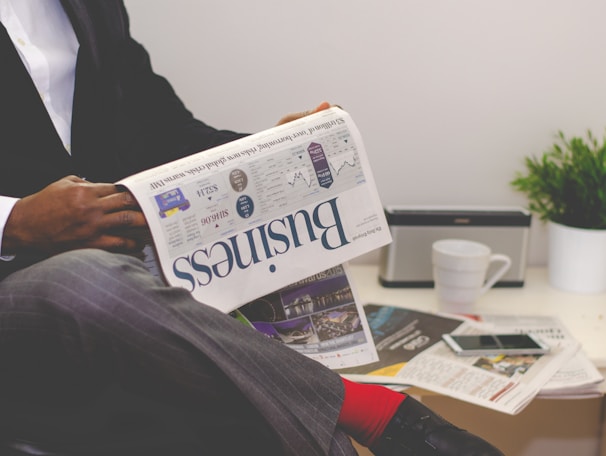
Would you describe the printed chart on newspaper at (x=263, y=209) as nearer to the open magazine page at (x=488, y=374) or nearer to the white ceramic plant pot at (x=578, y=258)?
the open magazine page at (x=488, y=374)

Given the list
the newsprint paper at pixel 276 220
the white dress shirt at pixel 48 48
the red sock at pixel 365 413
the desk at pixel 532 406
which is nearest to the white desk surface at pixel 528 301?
the desk at pixel 532 406

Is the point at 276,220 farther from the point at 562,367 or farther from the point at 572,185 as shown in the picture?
the point at 572,185

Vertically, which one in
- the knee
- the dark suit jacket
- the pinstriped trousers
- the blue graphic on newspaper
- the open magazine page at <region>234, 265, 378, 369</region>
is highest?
the dark suit jacket

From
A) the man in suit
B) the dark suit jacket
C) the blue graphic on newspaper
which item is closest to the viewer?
the man in suit

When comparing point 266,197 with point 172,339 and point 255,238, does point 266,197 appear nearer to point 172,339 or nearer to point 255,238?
point 255,238

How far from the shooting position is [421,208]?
4.53 ft

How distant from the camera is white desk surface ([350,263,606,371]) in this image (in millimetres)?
1227

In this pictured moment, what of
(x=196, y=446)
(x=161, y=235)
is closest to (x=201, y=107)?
(x=161, y=235)

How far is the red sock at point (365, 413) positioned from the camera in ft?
2.82

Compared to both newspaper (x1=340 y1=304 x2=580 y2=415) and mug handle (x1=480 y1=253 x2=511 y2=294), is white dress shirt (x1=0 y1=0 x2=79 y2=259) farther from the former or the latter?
mug handle (x1=480 y1=253 x2=511 y2=294)

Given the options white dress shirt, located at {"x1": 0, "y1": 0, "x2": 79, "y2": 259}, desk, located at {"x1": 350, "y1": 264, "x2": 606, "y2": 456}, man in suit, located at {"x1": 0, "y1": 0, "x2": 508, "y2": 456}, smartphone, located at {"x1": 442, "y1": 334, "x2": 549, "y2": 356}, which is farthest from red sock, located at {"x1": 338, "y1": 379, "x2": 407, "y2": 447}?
white dress shirt, located at {"x1": 0, "y1": 0, "x2": 79, "y2": 259}

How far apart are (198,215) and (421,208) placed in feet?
2.08

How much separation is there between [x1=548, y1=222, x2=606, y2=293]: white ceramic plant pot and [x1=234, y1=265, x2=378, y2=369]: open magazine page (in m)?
0.54

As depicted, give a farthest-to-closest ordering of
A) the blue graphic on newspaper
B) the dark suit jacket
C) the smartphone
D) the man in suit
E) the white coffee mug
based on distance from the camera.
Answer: the white coffee mug
the smartphone
the dark suit jacket
the blue graphic on newspaper
the man in suit
